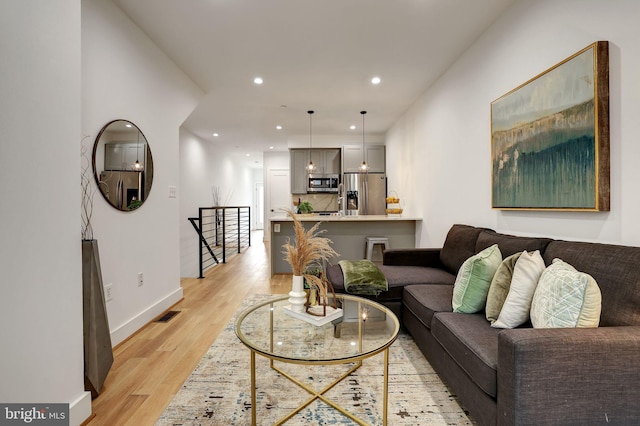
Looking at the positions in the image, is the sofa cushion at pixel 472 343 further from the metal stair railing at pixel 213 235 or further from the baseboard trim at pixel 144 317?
the metal stair railing at pixel 213 235

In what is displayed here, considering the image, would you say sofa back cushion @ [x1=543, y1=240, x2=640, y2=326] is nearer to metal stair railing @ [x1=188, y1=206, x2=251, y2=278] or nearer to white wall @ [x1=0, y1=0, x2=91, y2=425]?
white wall @ [x1=0, y1=0, x2=91, y2=425]

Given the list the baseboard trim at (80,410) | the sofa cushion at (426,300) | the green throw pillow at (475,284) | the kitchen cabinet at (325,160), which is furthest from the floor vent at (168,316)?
the kitchen cabinet at (325,160)

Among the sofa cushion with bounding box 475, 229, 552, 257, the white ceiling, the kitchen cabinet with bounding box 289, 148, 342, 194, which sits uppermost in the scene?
the white ceiling

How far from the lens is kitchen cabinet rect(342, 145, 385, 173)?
6.68 metres

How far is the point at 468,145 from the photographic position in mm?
3023

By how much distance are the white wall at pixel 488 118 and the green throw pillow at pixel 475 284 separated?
0.54 meters

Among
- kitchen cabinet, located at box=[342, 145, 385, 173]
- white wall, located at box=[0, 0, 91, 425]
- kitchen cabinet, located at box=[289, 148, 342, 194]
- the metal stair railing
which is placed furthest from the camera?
kitchen cabinet, located at box=[289, 148, 342, 194]

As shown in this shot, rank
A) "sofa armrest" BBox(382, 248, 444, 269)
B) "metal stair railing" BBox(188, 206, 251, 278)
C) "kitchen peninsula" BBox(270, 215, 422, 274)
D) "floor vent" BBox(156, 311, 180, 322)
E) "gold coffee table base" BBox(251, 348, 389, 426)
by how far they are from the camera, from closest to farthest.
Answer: "gold coffee table base" BBox(251, 348, 389, 426)
"floor vent" BBox(156, 311, 180, 322)
"sofa armrest" BBox(382, 248, 444, 269)
"kitchen peninsula" BBox(270, 215, 422, 274)
"metal stair railing" BBox(188, 206, 251, 278)

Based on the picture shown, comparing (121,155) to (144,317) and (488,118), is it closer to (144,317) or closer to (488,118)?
(144,317)

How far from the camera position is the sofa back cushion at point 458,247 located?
260 centimetres

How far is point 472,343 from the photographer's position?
4.71 feet

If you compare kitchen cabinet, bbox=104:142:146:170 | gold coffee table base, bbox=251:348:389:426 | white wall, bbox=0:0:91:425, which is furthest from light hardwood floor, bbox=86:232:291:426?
kitchen cabinet, bbox=104:142:146:170

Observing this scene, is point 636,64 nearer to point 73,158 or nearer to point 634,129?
point 634,129

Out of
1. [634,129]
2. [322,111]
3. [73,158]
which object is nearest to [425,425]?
[634,129]
